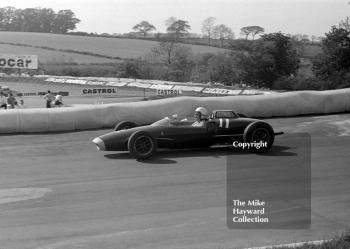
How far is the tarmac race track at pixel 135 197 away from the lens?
6.67 m

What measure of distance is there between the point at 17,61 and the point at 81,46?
143 feet

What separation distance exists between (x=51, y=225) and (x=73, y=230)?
0.37 metres

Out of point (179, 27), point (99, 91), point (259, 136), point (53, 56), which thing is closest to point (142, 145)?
point (259, 136)

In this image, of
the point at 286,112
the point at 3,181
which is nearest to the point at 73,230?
the point at 3,181

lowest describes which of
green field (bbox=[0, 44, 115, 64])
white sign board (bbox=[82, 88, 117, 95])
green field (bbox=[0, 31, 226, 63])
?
white sign board (bbox=[82, 88, 117, 95])

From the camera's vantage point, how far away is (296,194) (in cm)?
852

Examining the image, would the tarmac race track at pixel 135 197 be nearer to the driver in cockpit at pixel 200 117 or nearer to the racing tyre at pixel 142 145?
the racing tyre at pixel 142 145

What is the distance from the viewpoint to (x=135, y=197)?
8.44 meters

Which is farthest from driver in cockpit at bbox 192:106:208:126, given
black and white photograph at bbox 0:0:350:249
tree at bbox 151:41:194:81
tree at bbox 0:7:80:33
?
tree at bbox 0:7:80:33

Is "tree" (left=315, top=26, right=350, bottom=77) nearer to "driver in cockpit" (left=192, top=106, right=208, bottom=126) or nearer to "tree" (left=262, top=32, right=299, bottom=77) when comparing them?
"tree" (left=262, top=32, right=299, bottom=77)

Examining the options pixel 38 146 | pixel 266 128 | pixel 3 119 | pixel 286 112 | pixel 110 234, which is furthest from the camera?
pixel 286 112

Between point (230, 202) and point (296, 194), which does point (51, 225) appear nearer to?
point (230, 202)

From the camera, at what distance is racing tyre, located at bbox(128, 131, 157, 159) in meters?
11.3

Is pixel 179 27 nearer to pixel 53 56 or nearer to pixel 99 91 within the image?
pixel 53 56
